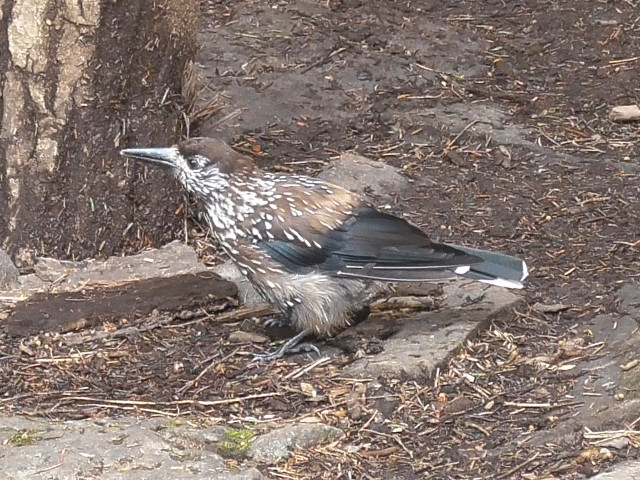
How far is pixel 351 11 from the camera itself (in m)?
9.50

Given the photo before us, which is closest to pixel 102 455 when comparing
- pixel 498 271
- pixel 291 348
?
pixel 291 348

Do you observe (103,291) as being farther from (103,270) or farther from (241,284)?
(241,284)

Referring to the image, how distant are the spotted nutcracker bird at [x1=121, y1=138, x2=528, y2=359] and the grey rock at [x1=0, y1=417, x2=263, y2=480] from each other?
40.7 inches

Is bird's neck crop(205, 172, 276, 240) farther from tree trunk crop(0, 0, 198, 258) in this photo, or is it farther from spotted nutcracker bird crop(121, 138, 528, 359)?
tree trunk crop(0, 0, 198, 258)

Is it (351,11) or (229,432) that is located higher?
(351,11)

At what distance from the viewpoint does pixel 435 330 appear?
531 centimetres

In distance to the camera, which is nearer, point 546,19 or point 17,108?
point 17,108

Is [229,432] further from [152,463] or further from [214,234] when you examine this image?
[214,234]

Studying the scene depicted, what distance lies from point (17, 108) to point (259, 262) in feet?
4.89

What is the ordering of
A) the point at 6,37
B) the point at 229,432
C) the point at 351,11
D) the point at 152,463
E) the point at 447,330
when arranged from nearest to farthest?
the point at 152,463
the point at 229,432
the point at 447,330
the point at 6,37
the point at 351,11

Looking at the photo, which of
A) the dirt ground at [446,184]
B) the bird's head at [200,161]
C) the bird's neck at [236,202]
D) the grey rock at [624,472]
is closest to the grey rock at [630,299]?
the dirt ground at [446,184]

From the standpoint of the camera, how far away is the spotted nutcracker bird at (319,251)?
17.1 ft

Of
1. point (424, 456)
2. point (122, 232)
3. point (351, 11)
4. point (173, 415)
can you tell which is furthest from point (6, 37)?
point (351, 11)

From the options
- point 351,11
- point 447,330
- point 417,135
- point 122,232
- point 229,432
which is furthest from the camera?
point 351,11
